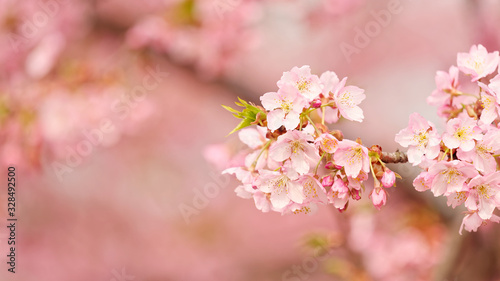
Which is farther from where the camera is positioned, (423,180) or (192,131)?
(192,131)

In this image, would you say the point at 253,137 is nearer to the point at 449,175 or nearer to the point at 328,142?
the point at 328,142

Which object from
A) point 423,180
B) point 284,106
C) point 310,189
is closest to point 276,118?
point 284,106

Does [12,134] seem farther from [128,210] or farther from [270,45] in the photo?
[270,45]

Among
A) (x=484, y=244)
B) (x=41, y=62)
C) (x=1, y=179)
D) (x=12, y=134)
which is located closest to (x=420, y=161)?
(x=484, y=244)

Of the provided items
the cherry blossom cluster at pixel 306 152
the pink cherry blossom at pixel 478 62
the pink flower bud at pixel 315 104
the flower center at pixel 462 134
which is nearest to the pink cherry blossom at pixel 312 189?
the cherry blossom cluster at pixel 306 152

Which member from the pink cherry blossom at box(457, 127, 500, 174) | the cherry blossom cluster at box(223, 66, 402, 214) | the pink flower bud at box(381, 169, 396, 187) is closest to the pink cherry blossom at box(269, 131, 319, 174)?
the cherry blossom cluster at box(223, 66, 402, 214)

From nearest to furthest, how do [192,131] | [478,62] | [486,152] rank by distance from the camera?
1. [486,152]
2. [478,62]
3. [192,131]

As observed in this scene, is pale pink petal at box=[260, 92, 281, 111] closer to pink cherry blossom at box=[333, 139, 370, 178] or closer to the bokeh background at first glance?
pink cherry blossom at box=[333, 139, 370, 178]

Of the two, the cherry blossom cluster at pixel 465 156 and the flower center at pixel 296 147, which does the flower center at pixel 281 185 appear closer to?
the flower center at pixel 296 147
